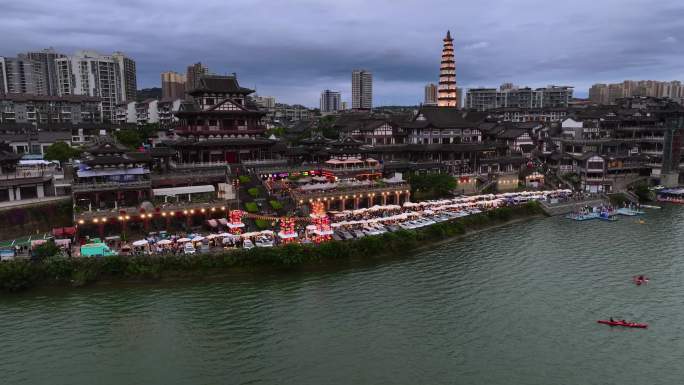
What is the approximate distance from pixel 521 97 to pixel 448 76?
A: 83587 mm

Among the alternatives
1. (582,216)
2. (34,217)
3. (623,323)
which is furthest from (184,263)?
(582,216)

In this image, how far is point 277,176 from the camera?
57094mm

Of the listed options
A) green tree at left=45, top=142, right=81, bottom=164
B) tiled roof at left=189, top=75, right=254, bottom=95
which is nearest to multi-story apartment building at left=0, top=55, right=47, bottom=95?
green tree at left=45, top=142, right=81, bottom=164

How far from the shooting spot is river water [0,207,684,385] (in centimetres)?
2433

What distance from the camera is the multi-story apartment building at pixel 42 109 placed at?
323ft

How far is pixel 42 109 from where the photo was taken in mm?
102625

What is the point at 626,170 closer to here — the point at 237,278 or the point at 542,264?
the point at 542,264

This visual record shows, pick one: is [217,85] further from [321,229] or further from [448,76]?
[448,76]

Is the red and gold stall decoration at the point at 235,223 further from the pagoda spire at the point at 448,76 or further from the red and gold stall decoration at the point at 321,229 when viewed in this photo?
the pagoda spire at the point at 448,76

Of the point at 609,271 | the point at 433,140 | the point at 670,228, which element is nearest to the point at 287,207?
the point at 609,271

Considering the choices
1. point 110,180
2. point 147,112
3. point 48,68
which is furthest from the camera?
point 48,68

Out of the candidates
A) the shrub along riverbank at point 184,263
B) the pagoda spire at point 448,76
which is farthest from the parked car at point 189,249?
the pagoda spire at point 448,76

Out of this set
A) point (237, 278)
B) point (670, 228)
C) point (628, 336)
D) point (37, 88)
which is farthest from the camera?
point (37, 88)

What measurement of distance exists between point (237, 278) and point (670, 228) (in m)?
46.5
